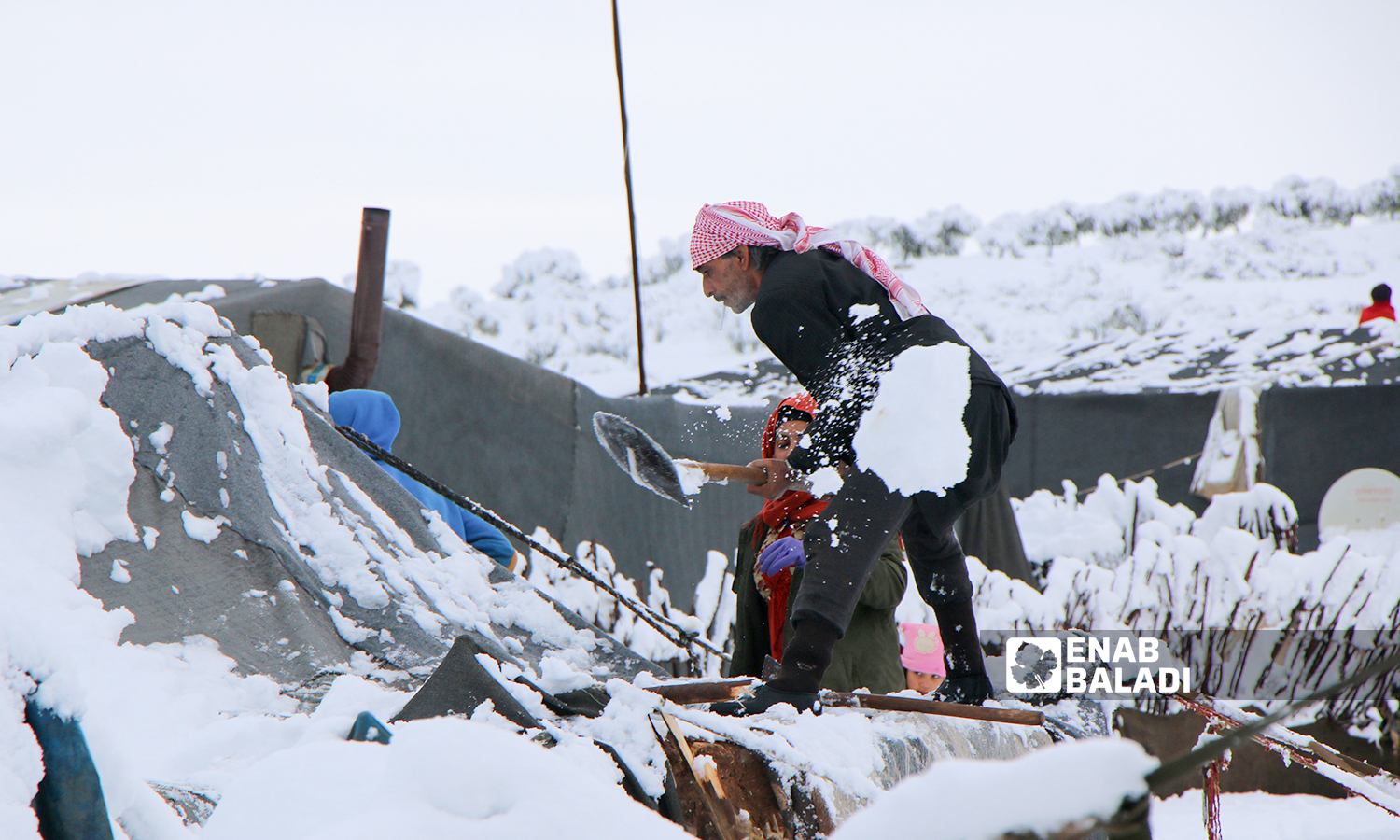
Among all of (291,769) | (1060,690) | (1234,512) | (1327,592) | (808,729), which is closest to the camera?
(291,769)

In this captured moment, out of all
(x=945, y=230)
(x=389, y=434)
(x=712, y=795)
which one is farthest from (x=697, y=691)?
(x=945, y=230)

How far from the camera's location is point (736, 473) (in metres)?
2.46

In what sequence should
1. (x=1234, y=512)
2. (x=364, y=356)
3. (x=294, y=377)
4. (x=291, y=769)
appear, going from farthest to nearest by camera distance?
(x=1234, y=512), (x=294, y=377), (x=364, y=356), (x=291, y=769)

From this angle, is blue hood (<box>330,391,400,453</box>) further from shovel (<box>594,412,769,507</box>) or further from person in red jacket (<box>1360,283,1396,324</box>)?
person in red jacket (<box>1360,283,1396,324</box>)

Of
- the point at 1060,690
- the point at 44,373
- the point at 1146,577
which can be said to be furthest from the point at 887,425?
the point at 1146,577

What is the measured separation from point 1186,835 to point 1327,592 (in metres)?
1.68

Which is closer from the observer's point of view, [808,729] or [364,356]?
[808,729]

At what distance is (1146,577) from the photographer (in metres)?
4.56

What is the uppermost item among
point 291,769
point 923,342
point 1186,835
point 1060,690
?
point 923,342

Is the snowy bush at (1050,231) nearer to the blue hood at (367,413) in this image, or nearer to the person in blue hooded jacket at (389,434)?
the person in blue hooded jacket at (389,434)

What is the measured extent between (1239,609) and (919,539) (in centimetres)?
320

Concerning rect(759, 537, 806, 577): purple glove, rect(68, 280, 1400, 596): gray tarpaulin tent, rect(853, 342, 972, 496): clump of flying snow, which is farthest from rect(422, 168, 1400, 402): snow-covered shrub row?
rect(853, 342, 972, 496): clump of flying snow

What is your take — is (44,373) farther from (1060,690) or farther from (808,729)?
(1060,690)

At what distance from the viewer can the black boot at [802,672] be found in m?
1.64
